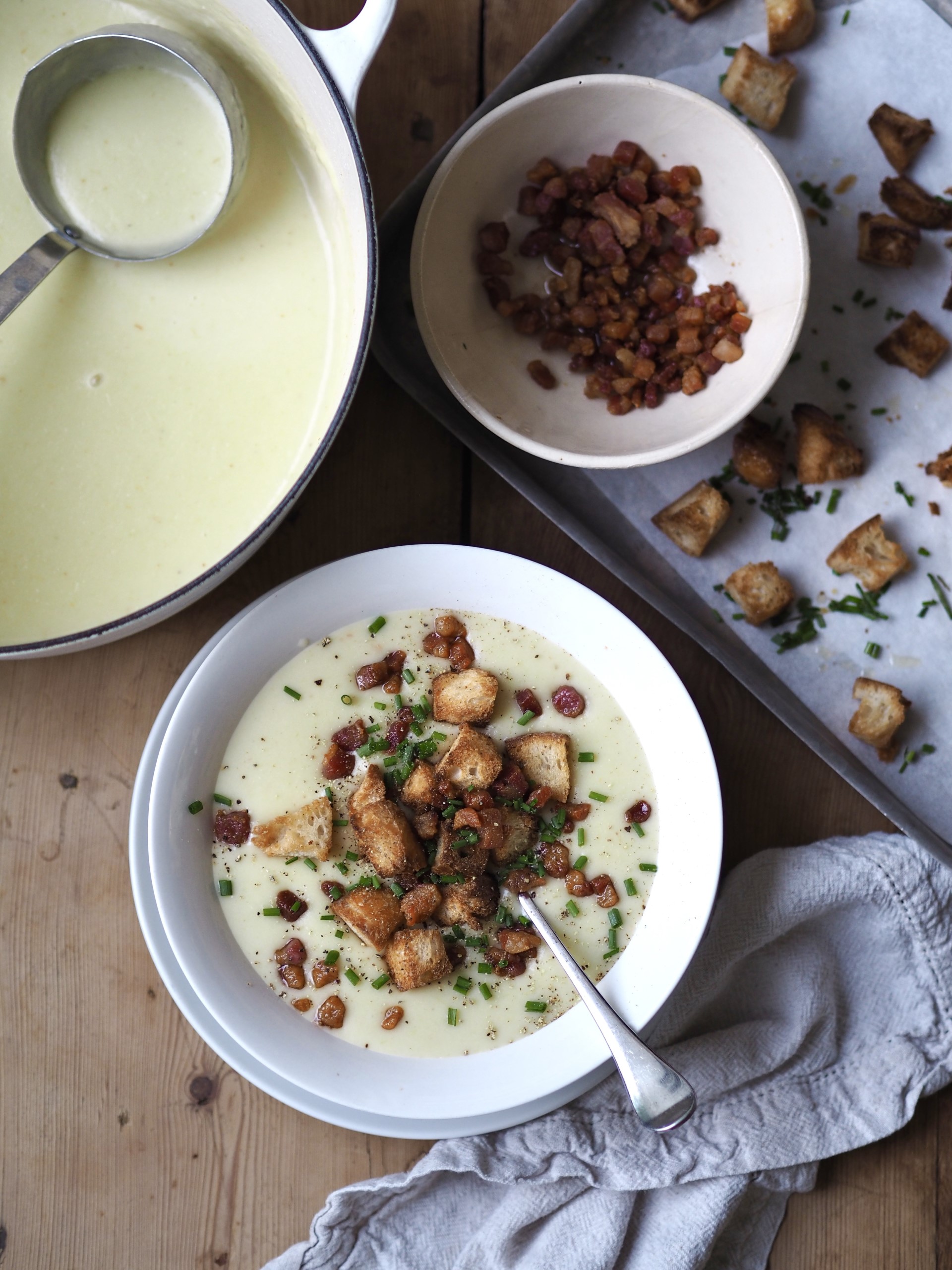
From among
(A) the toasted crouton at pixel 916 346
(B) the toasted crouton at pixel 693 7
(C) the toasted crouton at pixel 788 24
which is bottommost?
(A) the toasted crouton at pixel 916 346

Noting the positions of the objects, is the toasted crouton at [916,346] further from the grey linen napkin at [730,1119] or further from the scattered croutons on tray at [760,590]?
the grey linen napkin at [730,1119]

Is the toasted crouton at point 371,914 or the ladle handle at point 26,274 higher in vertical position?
the ladle handle at point 26,274

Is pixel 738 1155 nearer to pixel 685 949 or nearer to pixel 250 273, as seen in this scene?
pixel 685 949

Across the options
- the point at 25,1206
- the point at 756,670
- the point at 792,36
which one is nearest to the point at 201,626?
the point at 756,670

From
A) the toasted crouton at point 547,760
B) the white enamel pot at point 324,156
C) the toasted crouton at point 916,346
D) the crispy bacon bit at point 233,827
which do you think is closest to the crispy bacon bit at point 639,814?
the toasted crouton at point 547,760

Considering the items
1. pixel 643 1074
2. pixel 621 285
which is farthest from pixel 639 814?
pixel 621 285

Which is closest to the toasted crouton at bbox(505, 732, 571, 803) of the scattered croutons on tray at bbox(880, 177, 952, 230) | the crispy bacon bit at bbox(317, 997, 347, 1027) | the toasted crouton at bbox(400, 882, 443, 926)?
the toasted crouton at bbox(400, 882, 443, 926)

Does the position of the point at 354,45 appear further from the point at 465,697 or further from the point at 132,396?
the point at 465,697
